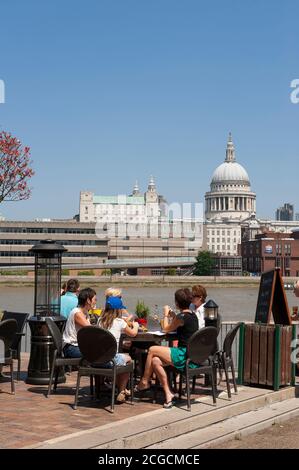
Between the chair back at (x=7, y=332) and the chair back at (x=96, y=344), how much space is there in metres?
1.62

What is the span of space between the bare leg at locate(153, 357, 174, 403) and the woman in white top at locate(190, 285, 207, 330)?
4.79 ft

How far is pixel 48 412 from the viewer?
27.2 feet

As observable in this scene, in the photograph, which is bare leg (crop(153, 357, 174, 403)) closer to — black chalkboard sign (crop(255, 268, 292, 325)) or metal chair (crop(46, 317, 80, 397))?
metal chair (crop(46, 317, 80, 397))

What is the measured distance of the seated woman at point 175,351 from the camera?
8.75m

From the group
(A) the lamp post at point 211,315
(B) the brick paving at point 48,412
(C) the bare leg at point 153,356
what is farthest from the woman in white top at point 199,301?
(B) the brick paving at point 48,412

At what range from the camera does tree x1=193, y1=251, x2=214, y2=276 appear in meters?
139

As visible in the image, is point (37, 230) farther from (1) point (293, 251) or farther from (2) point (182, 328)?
(2) point (182, 328)

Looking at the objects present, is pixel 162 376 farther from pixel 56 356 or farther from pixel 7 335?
pixel 7 335

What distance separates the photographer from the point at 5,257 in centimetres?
12188

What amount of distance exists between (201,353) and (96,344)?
1.28m

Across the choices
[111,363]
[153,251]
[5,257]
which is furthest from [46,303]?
[153,251]

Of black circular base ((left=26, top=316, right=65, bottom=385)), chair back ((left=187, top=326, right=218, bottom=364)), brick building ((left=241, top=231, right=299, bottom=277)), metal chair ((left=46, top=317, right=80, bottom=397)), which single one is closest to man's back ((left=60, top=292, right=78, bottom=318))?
black circular base ((left=26, top=316, right=65, bottom=385))
